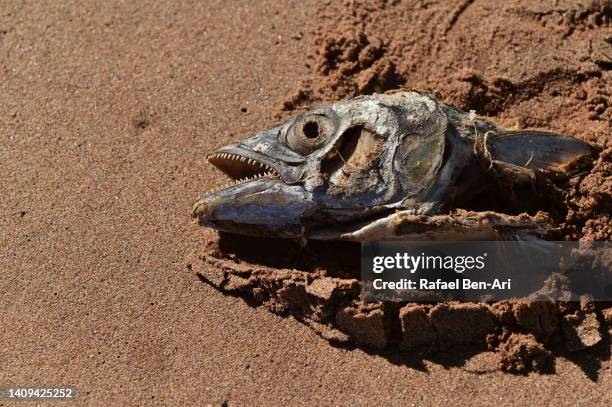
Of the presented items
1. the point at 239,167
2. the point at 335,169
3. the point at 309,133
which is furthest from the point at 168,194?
the point at 335,169

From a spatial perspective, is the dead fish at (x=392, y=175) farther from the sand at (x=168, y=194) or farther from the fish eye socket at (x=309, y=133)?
the sand at (x=168, y=194)

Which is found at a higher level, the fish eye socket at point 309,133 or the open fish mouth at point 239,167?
the fish eye socket at point 309,133

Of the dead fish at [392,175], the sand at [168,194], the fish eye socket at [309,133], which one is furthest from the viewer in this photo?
the fish eye socket at [309,133]

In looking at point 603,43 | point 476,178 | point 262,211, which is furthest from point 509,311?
point 603,43

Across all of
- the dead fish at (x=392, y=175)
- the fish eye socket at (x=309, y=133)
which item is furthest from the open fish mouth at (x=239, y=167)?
the fish eye socket at (x=309, y=133)

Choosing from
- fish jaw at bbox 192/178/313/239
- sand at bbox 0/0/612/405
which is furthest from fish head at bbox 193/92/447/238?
sand at bbox 0/0/612/405

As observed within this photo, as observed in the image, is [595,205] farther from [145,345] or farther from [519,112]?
[145,345]

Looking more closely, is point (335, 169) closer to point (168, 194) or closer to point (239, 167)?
point (239, 167)
